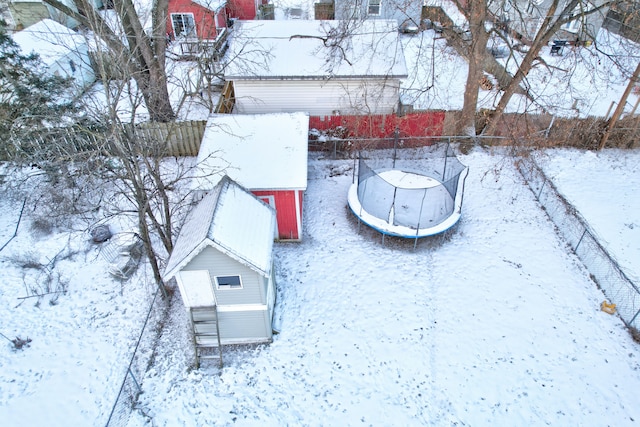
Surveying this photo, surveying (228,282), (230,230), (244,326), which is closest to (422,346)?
(244,326)

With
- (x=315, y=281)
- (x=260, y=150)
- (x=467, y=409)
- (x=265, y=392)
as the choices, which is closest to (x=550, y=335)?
(x=467, y=409)

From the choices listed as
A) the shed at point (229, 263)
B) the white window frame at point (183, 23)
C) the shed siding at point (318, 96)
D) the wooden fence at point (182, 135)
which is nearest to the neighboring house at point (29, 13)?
the white window frame at point (183, 23)

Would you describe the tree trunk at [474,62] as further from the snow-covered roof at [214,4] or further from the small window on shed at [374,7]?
the snow-covered roof at [214,4]

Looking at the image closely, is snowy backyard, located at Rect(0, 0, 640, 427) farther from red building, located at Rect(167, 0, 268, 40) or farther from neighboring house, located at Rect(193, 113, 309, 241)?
red building, located at Rect(167, 0, 268, 40)

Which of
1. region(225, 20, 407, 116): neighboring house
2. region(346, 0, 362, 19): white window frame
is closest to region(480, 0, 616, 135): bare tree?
region(225, 20, 407, 116): neighboring house

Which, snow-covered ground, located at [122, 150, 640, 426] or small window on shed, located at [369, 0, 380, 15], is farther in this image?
small window on shed, located at [369, 0, 380, 15]

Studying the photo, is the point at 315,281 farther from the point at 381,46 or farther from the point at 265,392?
the point at 381,46

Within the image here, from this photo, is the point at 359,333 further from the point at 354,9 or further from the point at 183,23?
the point at 183,23
